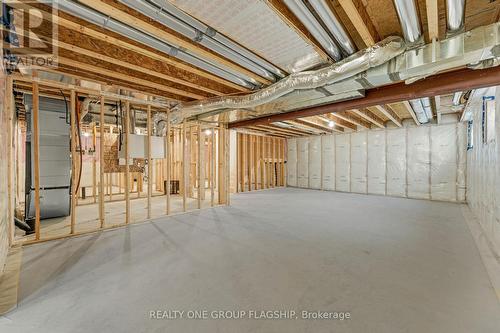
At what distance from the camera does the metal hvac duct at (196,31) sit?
158 centimetres

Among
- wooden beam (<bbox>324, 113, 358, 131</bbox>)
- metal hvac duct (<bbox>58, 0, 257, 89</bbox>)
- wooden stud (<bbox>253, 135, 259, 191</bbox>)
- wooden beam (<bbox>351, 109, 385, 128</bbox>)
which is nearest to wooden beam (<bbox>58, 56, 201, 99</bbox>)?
metal hvac duct (<bbox>58, 0, 257, 89</bbox>)

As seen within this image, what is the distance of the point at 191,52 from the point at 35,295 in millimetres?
2527

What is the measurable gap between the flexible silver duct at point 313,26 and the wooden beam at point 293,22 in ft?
0.25

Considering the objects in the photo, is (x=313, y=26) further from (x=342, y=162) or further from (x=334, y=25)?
(x=342, y=162)

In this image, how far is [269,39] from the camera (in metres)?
2.05

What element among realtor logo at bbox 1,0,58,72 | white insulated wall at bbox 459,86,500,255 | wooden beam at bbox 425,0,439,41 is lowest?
white insulated wall at bbox 459,86,500,255

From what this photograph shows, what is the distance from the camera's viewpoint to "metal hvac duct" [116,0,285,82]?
1584 millimetres

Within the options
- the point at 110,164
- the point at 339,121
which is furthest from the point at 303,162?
the point at 110,164

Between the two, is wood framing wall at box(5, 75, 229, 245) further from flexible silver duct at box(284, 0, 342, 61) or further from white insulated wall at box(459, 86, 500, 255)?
white insulated wall at box(459, 86, 500, 255)

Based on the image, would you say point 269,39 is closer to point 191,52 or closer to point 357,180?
point 191,52

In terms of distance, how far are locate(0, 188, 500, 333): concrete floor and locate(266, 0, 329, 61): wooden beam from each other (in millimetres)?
2138

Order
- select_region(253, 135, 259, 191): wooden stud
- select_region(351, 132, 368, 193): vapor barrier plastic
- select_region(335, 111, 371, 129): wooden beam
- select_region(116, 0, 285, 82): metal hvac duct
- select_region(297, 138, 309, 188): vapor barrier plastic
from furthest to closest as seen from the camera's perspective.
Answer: select_region(297, 138, 309, 188): vapor barrier plastic, select_region(253, 135, 259, 191): wooden stud, select_region(351, 132, 368, 193): vapor barrier plastic, select_region(335, 111, 371, 129): wooden beam, select_region(116, 0, 285, 82): metal hvac duct

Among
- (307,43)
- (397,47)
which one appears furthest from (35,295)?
(397,47)

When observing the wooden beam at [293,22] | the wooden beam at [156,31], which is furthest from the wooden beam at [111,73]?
the wooden beam at [293,22]
